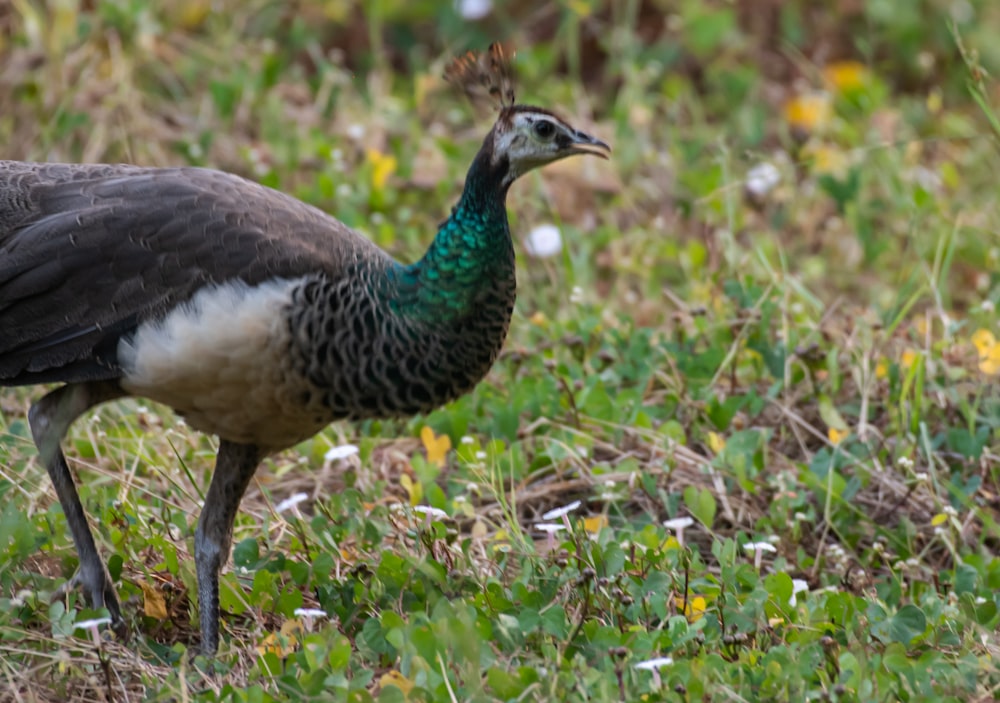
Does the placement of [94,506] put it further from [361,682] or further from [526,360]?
[526,360]

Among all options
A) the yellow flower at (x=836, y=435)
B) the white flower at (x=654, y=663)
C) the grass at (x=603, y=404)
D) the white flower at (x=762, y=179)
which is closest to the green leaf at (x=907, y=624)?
the grass at (x=603, y=404)

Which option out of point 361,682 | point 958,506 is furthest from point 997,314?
point 361,682

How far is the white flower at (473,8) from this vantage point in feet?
24.7

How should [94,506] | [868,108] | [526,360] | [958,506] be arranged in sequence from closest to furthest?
[94,506] < [958,506] < [526,360] < [868,108]

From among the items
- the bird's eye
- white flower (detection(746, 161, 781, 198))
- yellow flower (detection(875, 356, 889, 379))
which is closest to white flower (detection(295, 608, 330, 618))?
the bird's eye

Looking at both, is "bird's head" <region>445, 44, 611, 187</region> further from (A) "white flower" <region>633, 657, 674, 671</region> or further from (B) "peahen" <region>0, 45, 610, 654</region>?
(A) "white flower" <region>633, 657, 674, 671</region>

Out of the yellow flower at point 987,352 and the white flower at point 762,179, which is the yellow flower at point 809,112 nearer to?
the white flower at point 762,179

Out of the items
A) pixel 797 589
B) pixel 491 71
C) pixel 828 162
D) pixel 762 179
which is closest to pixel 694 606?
pixel 797 589

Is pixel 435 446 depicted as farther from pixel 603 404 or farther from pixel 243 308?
pixel 243 308

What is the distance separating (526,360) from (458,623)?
1.93 meters

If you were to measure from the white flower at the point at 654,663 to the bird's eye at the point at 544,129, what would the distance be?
3.92ft

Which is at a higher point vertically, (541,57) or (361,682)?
(541,57)

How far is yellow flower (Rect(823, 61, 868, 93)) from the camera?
289 inches

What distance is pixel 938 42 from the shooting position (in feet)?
26.1
